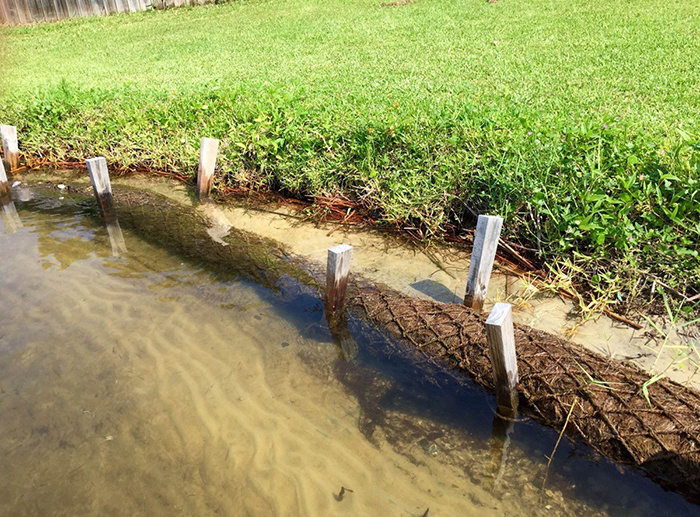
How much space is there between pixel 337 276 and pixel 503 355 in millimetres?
1727

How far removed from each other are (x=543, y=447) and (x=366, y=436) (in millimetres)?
1200

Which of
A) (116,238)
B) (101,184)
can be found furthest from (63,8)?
(116,238)

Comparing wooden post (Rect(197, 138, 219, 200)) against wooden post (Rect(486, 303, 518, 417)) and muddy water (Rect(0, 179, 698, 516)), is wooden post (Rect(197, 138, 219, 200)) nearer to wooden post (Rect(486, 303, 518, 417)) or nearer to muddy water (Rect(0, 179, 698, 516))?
muddy water (Rect(0, 179, 698, 516))

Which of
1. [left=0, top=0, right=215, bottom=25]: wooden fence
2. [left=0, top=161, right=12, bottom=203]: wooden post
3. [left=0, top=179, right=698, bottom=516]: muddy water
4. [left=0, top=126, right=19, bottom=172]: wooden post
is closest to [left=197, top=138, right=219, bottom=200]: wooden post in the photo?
[left=0, top=179, right=698, bottom=516]: muddy water

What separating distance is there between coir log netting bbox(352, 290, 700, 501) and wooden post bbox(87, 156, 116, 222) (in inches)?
194

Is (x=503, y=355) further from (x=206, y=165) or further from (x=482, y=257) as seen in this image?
(x=206, y=165)

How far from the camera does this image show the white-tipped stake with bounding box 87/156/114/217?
7.45 meters

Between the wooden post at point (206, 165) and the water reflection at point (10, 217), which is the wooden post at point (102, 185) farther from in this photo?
the water reflection at point (10, 217)

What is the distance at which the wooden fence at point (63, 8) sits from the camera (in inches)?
843

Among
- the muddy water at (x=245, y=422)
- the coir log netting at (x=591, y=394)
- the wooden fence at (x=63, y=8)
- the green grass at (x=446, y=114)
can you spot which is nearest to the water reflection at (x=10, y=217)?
the green grass at (x=446, y=114)

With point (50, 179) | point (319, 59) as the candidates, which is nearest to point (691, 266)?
point (50, 179)

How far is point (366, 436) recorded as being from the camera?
13.4 feet

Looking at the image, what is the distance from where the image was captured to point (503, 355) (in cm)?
368

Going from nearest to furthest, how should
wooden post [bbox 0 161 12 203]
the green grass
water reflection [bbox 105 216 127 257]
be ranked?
the green grass < water reflection [bbox 105 216 127 257] < wooden post [bbox 0 161 12 203]
